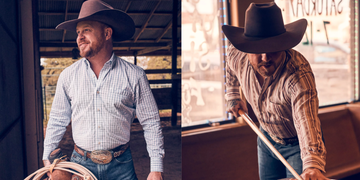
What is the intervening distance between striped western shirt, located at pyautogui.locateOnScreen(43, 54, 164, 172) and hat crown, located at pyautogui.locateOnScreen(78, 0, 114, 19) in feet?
0.79

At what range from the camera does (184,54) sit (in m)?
2.55

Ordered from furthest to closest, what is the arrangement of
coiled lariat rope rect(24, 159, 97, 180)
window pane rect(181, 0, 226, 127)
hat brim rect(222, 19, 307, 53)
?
1. window pane rect(181, 0, 226, 127)
2. hat brim rect(222, 19, 307, 53)
3. coiled lariat rope rect(24, 159, 97, 180)

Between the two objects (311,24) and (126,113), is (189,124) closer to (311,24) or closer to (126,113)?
(126,113)

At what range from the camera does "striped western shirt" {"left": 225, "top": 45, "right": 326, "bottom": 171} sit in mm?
1444

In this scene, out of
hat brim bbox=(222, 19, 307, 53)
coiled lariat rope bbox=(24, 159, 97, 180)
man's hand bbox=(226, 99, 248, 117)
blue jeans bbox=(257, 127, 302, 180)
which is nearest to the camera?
coiled lariat rope bbox=(24, 159, 97, 180)

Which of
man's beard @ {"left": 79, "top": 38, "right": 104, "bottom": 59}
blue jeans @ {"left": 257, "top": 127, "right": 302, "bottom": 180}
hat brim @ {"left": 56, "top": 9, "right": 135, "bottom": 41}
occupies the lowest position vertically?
blue jeans @ {"left": 257, "top": 127, "right": 302, "bottom": 180}

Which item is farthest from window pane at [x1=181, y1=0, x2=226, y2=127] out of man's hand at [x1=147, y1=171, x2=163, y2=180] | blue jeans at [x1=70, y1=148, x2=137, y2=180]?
blue jeans at [x1=70, y1=148, x2=137, y2=180]

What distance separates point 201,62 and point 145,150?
1329 millimetres

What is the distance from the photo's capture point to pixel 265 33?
158cm

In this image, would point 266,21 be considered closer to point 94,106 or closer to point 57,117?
point 94,106

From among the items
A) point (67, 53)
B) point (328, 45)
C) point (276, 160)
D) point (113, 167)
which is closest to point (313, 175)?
point (276, 160)

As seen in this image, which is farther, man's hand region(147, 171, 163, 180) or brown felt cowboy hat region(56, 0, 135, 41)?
man's hand region(147, 171, 163, 180)

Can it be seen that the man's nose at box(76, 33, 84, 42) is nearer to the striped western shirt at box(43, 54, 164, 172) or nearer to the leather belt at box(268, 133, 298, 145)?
the striped western shirt at box(43, 54, 164, 172)

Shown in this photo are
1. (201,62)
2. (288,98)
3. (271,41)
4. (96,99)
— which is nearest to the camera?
(96,99)
